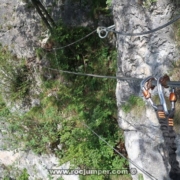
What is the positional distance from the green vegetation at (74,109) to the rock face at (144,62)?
3.88 ft

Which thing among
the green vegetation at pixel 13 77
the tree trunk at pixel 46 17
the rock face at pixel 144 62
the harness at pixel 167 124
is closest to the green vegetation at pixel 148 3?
the rock face at pixel 144 62

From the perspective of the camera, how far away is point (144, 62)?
327 cm

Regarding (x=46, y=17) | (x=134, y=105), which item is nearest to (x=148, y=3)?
(x=134, y=105)

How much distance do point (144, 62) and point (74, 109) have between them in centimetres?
252

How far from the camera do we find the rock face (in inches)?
120

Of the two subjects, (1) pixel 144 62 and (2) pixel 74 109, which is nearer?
(1) pixel 144 62

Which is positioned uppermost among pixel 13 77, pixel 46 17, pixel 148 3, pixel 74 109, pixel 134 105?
pixel 46 17

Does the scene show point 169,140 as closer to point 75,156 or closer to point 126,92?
point 126,92

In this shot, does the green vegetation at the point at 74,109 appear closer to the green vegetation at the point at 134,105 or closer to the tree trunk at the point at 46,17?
the tree trunk at the point at 46,17

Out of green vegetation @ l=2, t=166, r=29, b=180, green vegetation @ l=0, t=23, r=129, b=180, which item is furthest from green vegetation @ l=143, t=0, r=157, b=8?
green vegetation @ l=2, t=166, r=29, b=180

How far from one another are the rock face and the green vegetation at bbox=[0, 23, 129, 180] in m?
1.18

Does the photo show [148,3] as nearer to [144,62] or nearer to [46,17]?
[144,62]

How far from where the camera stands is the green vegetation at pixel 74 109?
470 centimetres

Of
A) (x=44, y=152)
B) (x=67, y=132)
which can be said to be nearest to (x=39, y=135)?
(x=44, y=152)
